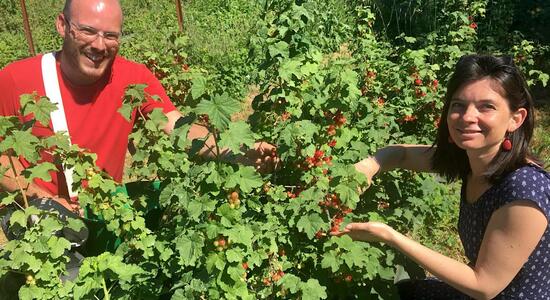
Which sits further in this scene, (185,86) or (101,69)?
(185,86)

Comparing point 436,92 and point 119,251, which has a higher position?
point 436,92

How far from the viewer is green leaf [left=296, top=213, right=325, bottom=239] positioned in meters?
1.97

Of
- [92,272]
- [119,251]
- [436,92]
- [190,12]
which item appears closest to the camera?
[92,272]

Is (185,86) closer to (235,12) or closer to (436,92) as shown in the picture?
(436,92)

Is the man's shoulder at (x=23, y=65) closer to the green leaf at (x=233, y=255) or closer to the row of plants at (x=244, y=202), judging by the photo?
the row of plants at (x=244, y=202)

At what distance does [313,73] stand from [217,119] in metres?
0.86

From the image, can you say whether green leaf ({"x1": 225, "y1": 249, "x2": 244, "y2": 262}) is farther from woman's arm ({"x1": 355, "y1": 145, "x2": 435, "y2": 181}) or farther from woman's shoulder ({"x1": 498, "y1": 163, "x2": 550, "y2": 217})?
woman's shoulder ({"x1": 498, "y1": 163, "x2": 550, "y2": 217})

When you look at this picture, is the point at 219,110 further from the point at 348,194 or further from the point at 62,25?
the point at 62,25

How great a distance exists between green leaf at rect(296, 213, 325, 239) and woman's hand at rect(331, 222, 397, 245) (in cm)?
16

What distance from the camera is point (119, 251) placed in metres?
2.14

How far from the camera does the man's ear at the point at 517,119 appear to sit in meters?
2.07

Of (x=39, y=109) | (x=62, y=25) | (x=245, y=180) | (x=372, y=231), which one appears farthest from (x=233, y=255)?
(x=62, y=25)

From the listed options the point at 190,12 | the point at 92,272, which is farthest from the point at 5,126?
the point at 190,12

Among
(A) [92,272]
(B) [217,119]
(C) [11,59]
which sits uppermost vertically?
(B) [217,119]
